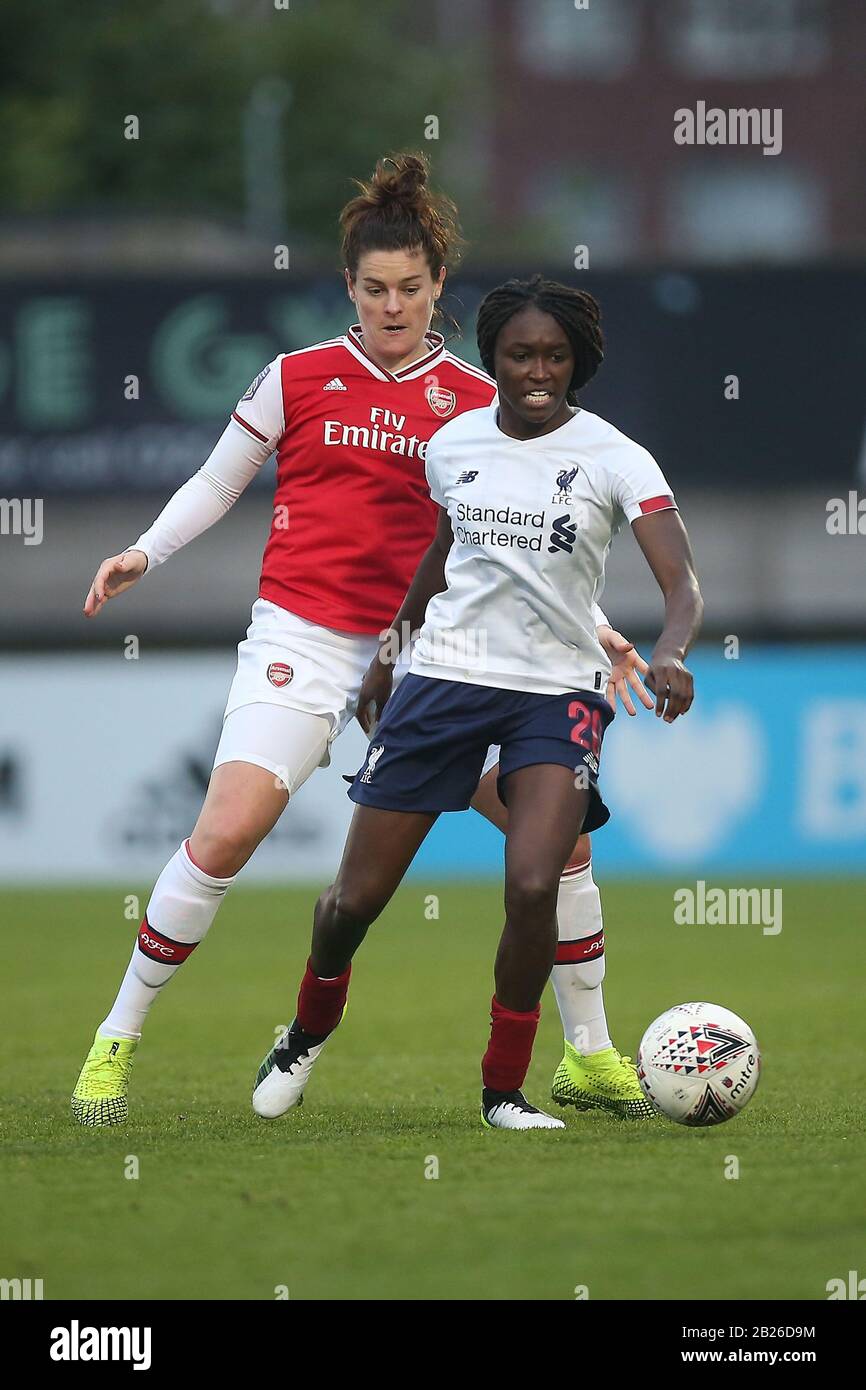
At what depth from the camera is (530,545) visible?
5.27 meters

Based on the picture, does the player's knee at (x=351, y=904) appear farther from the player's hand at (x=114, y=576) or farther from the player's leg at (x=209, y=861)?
the player's hand at (x=114, y=576)

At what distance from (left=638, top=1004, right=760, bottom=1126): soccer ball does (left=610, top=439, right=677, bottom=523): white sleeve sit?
1416 millimetres

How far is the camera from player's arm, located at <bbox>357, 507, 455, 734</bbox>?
5535mm

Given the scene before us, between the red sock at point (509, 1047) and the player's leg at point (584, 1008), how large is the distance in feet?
1.34

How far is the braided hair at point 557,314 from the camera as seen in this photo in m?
5.31

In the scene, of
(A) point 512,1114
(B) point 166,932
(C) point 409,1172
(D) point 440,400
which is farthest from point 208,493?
(C) point 409,1172

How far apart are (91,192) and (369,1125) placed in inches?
1030

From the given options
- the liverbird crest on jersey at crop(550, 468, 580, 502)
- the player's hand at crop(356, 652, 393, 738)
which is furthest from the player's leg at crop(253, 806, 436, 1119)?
the liverbird crest on jersey at crop(550, 468, 580, 502)

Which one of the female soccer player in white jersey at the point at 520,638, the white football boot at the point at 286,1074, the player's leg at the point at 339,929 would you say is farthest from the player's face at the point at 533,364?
the white football boot at the point at 286,1074

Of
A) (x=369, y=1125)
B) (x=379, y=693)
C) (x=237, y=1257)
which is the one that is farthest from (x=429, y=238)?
(x=237, y=1257)

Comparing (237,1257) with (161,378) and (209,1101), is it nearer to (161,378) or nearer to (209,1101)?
(209,1101)

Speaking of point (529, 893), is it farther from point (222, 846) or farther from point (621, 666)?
point (222, 846)

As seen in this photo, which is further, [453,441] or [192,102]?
[192,102]
